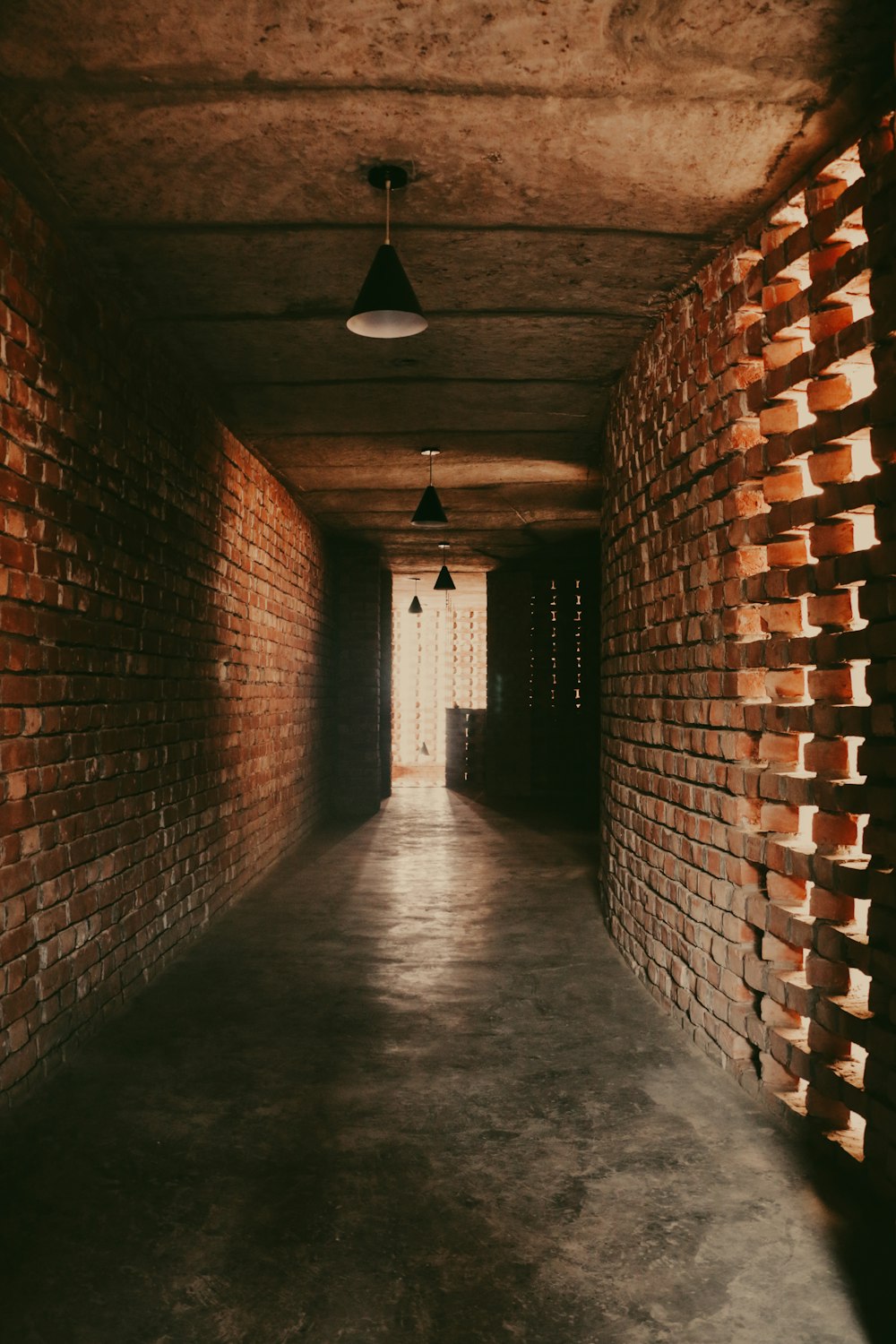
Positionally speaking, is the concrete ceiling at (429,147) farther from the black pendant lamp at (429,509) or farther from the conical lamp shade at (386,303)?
the black pendant lamp at (429,509)

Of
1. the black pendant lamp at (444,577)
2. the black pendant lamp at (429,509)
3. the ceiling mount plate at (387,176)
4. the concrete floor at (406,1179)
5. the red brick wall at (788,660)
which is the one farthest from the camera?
the black pendant lamp at (444,577)

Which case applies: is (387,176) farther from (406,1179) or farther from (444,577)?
(444,577)

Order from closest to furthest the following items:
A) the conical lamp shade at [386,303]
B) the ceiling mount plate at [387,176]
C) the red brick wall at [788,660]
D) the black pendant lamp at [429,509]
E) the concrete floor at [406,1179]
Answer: the concrete floor at [406,1179] → the red brick wall at [788,660] → the conical lamp shade at [386,303] → the ceiling mount plate at [387,176] → the black pendant lamp at [429,509]

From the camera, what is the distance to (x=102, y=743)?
3.36 meters

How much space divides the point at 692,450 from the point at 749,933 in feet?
5.08

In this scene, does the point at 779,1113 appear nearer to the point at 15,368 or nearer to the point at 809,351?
the point at 809,351

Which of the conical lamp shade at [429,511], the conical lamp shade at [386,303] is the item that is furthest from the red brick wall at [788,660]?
the conical lamp shade at [429,511]

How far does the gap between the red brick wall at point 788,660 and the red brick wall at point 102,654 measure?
197 cm

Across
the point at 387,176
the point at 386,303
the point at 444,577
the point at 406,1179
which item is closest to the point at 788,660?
the point at 386,303

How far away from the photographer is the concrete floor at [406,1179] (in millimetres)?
1729


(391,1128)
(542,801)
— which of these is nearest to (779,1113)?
(391,1128)

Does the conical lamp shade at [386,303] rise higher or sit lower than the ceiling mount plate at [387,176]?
lower

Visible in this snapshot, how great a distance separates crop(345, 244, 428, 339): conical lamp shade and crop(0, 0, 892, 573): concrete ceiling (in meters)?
0.31

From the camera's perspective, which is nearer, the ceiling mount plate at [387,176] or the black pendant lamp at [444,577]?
the ceiling mount plate at [387,176]
